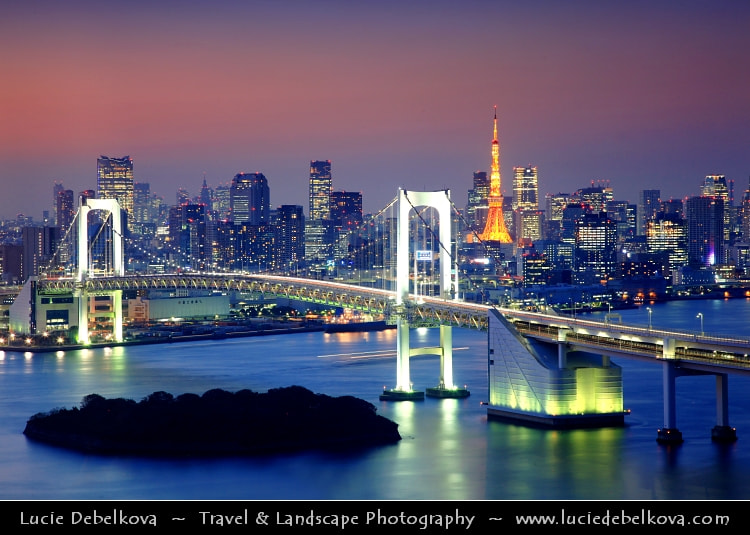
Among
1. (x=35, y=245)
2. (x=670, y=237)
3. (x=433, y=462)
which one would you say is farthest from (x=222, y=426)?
(x=670, y=237)

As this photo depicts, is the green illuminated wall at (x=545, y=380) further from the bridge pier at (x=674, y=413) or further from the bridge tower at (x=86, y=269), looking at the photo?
the bridge tower at (x=86, y=269)

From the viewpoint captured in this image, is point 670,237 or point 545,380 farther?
point 670,237

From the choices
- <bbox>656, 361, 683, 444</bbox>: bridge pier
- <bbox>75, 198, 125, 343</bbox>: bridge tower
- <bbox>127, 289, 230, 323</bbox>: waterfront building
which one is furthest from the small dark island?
<bbox>127, 289, 230, 323</bbox>: waterfront building

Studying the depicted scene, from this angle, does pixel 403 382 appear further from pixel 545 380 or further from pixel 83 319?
pixel 83 319

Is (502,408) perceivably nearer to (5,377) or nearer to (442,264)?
(442,264)
